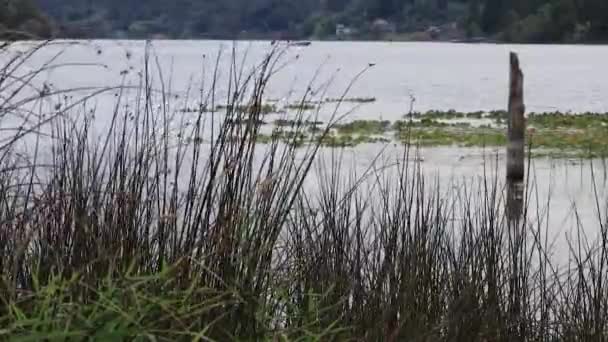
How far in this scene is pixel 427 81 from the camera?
48125 mm

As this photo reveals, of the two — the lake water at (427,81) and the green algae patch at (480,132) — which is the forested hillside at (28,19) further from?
the green algae patch at (480,132)

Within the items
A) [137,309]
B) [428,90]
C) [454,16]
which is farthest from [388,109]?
[454,16]

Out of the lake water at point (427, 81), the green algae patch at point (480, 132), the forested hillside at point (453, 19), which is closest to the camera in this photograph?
the lake water at point (427, 81)

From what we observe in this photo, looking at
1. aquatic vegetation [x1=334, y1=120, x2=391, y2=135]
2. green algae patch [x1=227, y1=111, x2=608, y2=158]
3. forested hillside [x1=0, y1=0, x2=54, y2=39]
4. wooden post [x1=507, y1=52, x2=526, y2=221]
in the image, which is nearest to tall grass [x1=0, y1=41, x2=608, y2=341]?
forested hillside [x1=0, y1=0, x2=54, y2=39]

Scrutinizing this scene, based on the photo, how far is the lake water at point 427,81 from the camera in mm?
7391

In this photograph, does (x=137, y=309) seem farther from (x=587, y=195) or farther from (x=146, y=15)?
(x=587, y=195)

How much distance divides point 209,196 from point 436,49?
277ft

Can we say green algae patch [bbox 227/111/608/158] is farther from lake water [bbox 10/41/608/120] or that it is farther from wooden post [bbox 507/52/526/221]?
wooden post [bbox 507/52/526/221]

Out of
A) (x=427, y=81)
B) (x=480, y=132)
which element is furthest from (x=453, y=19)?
(x=480, y=132)

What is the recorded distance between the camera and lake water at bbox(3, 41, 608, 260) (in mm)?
7391

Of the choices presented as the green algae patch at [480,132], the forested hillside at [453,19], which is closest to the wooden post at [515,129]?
the green algae patch at [480,132]

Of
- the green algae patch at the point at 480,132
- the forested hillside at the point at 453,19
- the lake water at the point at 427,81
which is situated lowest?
the green algae patch at the point at 480,132

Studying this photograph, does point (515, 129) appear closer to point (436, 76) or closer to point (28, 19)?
point (28, 19)

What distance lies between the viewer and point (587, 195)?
47.2ft
